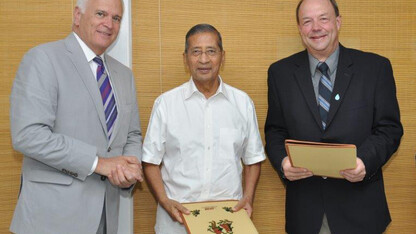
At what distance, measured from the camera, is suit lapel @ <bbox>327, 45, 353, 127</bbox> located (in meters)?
2.16

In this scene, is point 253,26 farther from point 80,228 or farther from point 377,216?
point 80,228

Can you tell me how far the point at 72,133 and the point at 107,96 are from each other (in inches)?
10.0

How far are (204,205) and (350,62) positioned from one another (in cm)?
107

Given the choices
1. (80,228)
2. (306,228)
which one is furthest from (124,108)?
(306,228)

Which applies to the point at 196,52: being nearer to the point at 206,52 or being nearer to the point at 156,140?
the point at 206,52

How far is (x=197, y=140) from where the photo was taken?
2.30 meters

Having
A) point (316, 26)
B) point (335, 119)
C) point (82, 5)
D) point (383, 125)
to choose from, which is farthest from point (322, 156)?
point (82, 5)

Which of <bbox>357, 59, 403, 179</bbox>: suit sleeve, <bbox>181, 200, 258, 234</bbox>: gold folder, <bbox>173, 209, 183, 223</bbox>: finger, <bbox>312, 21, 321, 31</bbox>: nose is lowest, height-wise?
<bbox>173, 209, 183, 223</bbox>: finger

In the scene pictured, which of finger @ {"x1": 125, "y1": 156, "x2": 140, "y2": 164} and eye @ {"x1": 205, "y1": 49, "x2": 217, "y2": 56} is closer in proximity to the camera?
finger @ {"x1": 125, "y1": 156, "x2": 140, "y2": 164}

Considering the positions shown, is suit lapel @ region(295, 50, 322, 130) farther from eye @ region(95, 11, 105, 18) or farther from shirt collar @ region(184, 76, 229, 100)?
eye @ region(95, 11, 105, 18)

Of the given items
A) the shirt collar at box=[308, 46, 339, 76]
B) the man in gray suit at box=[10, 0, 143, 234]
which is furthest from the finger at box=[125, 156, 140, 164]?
the shirt collar at box=[308, 46, 339, 76]

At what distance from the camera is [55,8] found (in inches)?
103

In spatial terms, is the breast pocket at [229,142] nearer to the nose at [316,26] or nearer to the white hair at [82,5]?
the nose at [316,26]

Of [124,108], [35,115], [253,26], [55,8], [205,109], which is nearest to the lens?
[35,115]
